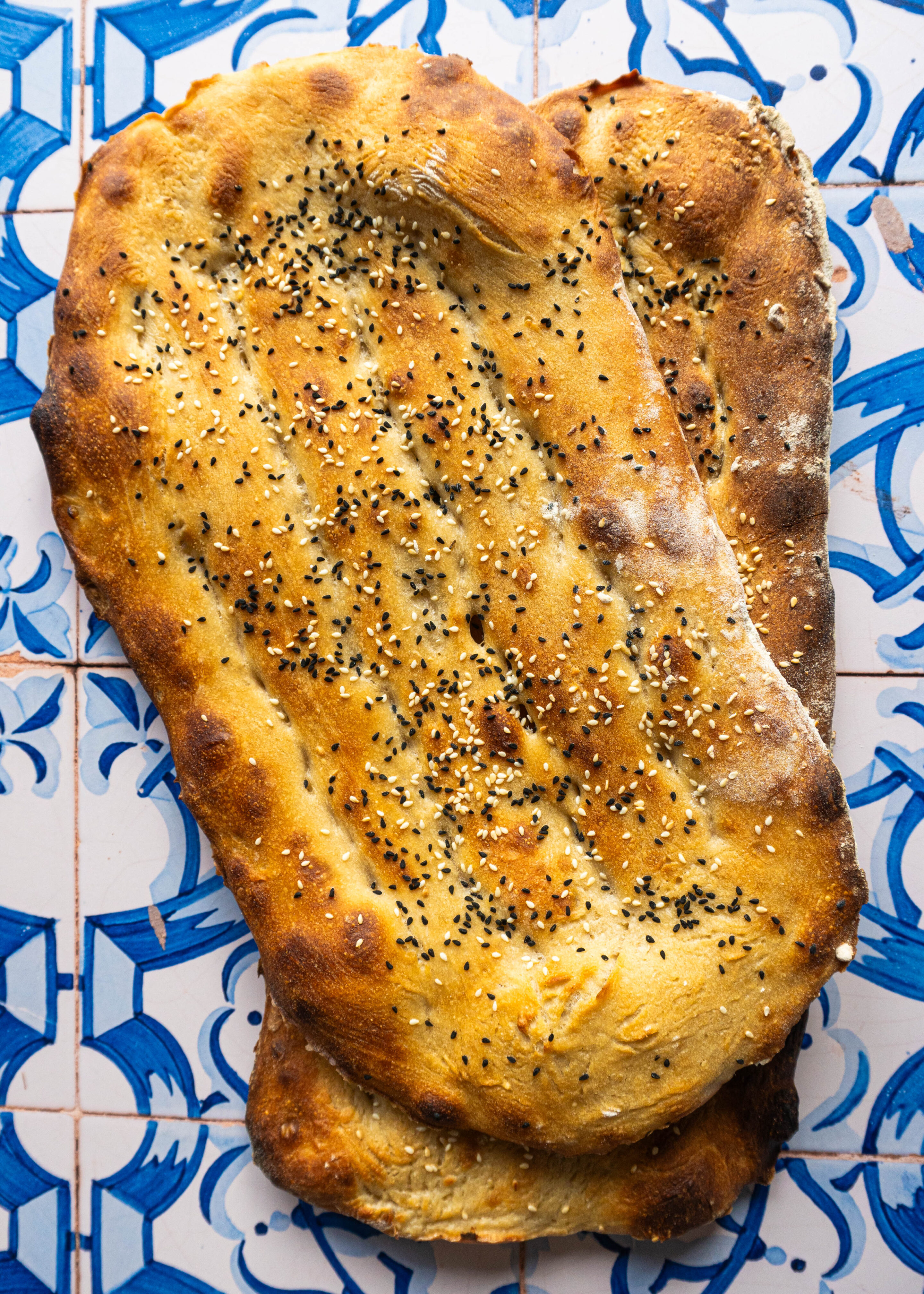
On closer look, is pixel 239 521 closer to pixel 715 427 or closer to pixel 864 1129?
pixel 715 427

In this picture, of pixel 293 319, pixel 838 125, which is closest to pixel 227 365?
pixel 293 319

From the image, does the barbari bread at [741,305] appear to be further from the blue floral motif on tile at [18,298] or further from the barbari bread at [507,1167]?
the blue floral motif on tile at [18,298]

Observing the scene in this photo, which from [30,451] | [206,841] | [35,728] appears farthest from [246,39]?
[206,841]

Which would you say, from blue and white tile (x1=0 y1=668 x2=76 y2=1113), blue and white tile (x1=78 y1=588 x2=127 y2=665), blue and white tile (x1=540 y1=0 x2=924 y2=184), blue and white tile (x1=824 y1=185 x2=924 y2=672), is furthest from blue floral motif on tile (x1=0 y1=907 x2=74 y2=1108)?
blue and white tile (x1=540 y1=0 x2=924 y2=184)

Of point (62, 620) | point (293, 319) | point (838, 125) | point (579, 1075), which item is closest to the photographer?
point (579, 1075)

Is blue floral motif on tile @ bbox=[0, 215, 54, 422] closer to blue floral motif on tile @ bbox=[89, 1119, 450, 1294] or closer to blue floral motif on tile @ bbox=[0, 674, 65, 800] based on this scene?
blue floral motif on tile @ bbox=[0, 674, 65, 800]

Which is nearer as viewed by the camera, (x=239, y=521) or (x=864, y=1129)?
(x=239, y=521)

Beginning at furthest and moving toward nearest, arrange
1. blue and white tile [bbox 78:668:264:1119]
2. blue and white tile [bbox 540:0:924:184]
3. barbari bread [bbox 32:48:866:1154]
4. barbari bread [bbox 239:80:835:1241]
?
blue and white tile [bbox 78:668:264:1119]
blue and white tile [bbox 540:0:924:184]
barbari bread [bbox 239:80:835:1241]
barbari bread [bbox 32:48:866:1154]
